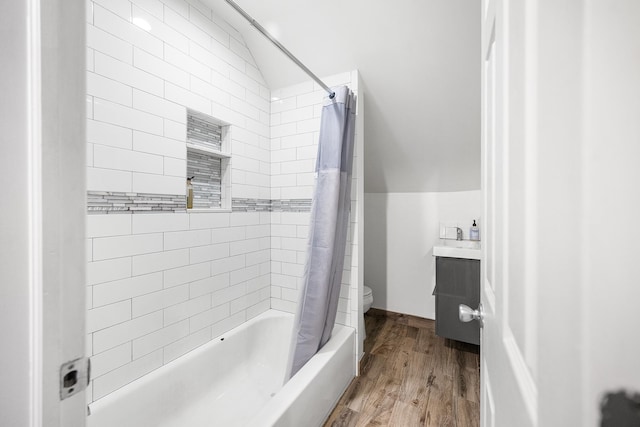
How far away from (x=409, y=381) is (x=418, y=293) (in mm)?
1027

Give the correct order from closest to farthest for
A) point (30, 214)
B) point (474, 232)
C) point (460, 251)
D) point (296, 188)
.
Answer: point (30, 214) → point (460, 251) → point (296, 188) → point (474, 232)

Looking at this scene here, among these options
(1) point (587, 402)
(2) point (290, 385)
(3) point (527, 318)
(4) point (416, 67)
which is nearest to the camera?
(1) point (587, 402)

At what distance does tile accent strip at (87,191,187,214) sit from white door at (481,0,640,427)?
58.7 inches

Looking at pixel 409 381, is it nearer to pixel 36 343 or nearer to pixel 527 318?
pixel 527 318

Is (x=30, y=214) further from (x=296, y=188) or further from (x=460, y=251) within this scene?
(x=460, y=251)

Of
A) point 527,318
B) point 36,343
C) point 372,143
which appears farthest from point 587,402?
point 372,143

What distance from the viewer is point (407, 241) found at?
2.69 meters

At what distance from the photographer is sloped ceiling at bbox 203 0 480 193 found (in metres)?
1.48

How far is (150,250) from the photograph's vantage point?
1343 millimetres

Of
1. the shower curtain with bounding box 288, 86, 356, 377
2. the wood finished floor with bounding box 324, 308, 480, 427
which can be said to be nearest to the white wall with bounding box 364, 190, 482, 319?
the wood finished floor with bounding box 324, 308, 480, 427

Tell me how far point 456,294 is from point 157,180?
7.18 feet

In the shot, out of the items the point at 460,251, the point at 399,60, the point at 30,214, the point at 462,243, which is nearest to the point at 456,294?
the point at 460,251

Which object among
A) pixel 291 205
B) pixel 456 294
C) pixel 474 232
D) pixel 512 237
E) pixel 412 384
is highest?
pixel 291 205

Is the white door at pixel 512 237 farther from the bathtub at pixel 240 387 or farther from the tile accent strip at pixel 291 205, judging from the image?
the tile accent strip at pixel 291 205
